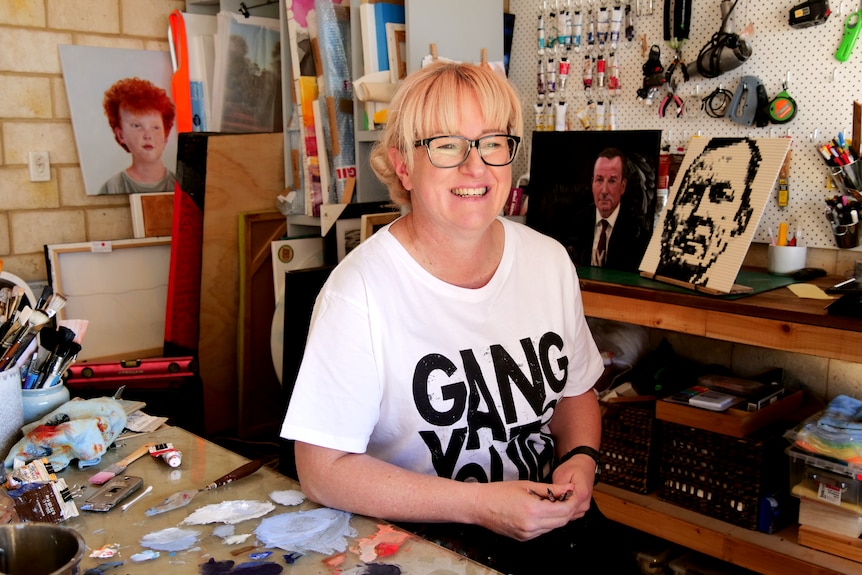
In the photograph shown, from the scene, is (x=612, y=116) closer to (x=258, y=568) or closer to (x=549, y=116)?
(x=549, y=116)

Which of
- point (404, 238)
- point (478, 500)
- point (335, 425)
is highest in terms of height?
point (404, 238)

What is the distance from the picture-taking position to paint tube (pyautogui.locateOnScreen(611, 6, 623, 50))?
2512mm

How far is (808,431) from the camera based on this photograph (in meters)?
1.80

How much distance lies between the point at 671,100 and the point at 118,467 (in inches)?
78.1

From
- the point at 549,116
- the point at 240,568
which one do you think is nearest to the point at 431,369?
the point at 240,568

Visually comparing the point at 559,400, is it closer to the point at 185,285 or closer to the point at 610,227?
the point at 610,227

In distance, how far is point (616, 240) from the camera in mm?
2309

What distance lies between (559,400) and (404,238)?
48 centimetres

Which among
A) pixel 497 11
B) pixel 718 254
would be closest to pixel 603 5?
pixel 497 11

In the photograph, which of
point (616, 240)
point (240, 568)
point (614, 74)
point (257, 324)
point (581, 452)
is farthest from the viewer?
point (257, 324)

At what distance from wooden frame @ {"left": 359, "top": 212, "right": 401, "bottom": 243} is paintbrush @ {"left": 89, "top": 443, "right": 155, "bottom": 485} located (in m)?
1.47

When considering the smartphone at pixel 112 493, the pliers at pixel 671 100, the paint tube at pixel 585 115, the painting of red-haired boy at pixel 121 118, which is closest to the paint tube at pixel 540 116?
the paint tube at pixel 585 115

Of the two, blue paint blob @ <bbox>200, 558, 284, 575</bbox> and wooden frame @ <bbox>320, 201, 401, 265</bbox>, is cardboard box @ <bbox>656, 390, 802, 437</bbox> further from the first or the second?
blue paint blob @ <bbox>200, 558, 284, 575</bbox>

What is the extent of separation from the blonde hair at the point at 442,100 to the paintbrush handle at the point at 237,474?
24.8 inches
